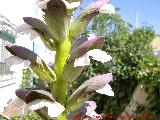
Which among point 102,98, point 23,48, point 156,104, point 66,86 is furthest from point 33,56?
point 102,98

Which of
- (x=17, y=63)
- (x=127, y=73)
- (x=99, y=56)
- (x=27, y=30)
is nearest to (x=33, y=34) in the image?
(x=27, y=30)

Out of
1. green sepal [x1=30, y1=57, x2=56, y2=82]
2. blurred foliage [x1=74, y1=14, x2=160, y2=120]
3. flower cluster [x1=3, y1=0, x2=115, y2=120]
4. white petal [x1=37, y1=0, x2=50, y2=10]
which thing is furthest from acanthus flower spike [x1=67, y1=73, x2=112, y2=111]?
blurred foliage [x1=74, y1=14, x2=160, y2=120]

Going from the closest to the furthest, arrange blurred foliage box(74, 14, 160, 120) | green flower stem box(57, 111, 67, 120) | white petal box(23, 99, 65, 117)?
white petal box(23, 99, 65, 117), green flower stem box(57, 111, 67, 120), blurred foliage box(74, 14, 160, 120)

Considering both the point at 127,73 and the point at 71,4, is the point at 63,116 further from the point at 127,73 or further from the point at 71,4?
the point at 127,73

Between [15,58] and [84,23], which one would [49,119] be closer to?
[15,58]

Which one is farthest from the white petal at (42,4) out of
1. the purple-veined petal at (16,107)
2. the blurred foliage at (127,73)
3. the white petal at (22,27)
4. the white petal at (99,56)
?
the blurred foliage at (127,73)

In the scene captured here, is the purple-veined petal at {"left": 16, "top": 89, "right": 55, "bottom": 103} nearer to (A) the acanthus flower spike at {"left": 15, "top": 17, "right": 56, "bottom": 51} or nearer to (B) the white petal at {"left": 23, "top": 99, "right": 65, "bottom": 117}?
(B) the white petal at {"left": 23, "top": 99, "right": 65, "bottom": 117}

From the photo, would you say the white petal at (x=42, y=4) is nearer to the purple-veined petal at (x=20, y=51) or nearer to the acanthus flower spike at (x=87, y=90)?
the purple-veined petal at (x=20, y=51)
